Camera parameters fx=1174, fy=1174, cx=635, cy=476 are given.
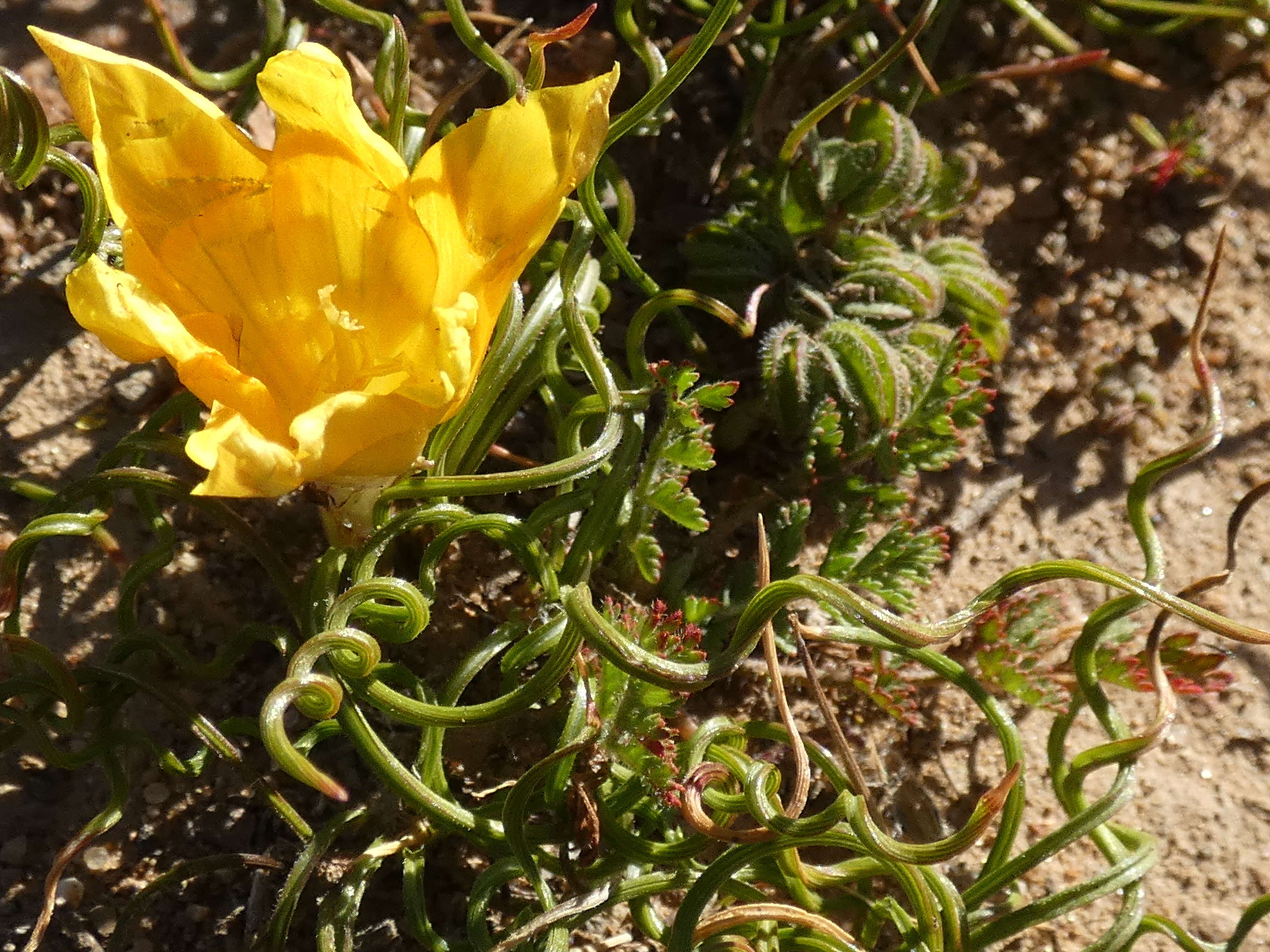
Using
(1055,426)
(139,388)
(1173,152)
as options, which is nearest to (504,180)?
(139,388)

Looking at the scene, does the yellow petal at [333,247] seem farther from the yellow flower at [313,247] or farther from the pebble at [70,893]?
the pebble at [70,893]

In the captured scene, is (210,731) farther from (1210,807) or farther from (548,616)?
(1210,807)

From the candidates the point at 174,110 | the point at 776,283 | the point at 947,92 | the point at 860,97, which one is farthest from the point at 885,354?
the point at 174,110

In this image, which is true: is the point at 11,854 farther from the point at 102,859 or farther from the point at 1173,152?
the point at 1173,152

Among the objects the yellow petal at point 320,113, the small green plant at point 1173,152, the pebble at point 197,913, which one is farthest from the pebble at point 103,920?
the small green plant at point 1173,152

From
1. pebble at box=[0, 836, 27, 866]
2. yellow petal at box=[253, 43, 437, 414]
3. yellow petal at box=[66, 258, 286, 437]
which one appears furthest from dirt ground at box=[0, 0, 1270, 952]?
yellow petal at box=[66, 258, 286, 437]

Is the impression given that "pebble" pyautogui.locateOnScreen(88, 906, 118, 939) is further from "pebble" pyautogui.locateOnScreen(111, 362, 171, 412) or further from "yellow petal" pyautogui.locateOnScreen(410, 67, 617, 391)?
"yellow petal" pyautogui.locateOnScreen(410, 67, 617, 391)
